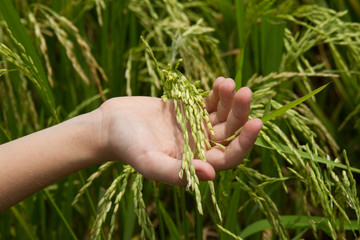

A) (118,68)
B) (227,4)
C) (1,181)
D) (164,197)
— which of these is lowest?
(164,197)

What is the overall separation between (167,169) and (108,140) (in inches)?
7.6

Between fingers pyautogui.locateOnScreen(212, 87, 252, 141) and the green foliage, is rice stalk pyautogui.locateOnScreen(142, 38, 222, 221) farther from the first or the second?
the green foliage

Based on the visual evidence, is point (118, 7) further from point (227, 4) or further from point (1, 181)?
point (1, 181)

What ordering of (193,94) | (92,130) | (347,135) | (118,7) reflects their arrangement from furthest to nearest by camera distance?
(347,135)
(118,7)
(92,130)
(193,94)

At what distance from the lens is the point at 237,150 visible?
0.91 meters

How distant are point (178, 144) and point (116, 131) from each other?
12cm

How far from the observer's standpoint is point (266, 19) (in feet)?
4.89

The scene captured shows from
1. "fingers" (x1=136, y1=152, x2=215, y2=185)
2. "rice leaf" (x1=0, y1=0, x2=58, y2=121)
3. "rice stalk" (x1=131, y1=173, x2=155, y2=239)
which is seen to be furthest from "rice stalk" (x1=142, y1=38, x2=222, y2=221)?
"rice leaf" (x1=0, y1=0, x2=58, y2=121)

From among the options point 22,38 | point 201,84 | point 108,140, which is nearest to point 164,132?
point 108,140

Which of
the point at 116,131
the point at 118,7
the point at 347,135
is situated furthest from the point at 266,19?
the point at 116,131

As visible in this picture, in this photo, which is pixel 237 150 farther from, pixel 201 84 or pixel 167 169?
pixel 201 84

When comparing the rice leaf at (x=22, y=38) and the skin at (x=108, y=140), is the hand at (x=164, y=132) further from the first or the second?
the rice leaf at (x=22, y=38)

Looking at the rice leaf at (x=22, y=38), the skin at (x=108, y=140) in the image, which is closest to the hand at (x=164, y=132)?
the skin at (x=108, y=140)

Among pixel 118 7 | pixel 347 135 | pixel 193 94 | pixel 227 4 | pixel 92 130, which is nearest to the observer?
pixel 193 94
